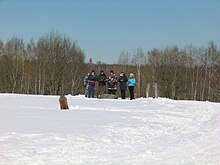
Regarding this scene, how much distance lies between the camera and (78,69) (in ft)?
201

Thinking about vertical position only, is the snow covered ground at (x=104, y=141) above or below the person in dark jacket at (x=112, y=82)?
below

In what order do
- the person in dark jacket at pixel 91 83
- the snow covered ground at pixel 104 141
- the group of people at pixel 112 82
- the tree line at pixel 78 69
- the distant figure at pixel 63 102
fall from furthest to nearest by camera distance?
1. the tree line at pixel 78 69
2. the person in dark jacket at pixel 91 83
3. the group of people at pixel 112 82
4. the distant figure at pixel 63 102
5. the snow covered ground at pixel 104 141

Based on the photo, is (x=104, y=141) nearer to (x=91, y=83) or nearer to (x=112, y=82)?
(x=91, y=83)

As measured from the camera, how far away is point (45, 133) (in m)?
9.28

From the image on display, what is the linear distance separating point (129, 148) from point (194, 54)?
59.6 m

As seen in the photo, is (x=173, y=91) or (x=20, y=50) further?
(x=20, y=50)

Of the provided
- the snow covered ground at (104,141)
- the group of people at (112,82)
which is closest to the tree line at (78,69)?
the group of people at (112,82)

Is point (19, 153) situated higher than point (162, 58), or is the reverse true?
point (162, 58)

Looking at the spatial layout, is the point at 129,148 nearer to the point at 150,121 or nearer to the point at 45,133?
the point at 45,133

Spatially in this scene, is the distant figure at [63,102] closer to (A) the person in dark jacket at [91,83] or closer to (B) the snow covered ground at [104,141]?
(B) the snow covered ground at [104,141]

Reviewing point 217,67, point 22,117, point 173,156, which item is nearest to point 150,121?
point 22,117

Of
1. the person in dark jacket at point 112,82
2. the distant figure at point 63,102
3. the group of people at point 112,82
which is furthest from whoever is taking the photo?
the person in dark jacket at point 112,82

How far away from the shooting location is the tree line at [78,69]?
5475 cm

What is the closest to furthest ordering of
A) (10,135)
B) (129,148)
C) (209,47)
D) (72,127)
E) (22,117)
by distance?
(129,148) < (10,135) < (72,127) < (22,117) < (209,47)
